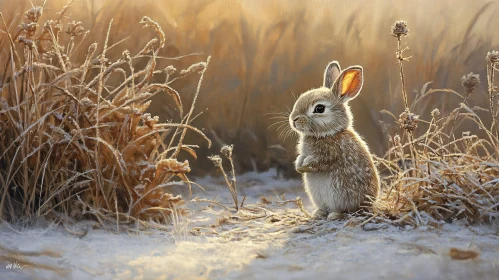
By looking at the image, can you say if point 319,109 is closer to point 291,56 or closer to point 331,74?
point 331,74

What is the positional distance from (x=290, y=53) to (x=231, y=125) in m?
0.81

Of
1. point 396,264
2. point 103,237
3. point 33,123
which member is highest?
point 33,123

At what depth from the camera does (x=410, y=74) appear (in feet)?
18.8

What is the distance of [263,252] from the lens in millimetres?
3137

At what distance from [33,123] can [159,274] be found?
1181mm

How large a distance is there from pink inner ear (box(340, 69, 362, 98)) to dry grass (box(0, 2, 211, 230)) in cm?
86

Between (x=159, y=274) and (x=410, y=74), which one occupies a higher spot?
(x=410, y=74)

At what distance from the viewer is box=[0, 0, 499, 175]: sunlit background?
17.5 ft

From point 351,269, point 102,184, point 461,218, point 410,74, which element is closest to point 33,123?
point 102,184

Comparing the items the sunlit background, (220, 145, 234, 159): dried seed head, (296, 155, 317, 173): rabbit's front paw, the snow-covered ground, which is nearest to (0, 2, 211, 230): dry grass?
the snow-covered ground

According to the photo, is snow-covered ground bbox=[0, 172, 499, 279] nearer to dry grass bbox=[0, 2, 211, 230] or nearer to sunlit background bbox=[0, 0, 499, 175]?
dry grass bbox=[0, 2, 211, 230]

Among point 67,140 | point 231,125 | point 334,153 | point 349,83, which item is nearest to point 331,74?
point 349,83

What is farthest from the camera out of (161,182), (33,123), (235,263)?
(161,182)

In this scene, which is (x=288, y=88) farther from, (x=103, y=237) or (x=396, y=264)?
(x=396, y=264)
